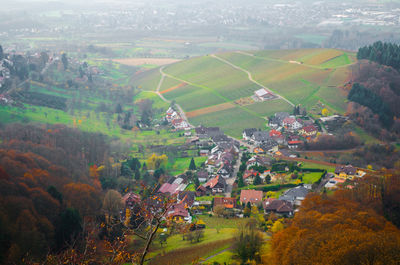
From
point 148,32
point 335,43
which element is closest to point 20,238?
point 335,43

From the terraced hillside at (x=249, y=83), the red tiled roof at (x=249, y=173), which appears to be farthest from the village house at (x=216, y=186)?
the terraced hillside at (x=249, y=83)

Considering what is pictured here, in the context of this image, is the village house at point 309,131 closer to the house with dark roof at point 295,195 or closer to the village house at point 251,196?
the house with dark roof at point 295,195

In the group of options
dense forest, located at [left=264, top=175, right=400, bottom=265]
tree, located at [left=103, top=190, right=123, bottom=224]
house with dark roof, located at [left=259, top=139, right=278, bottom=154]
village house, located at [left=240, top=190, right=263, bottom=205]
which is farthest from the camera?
house with dark roof, located at [left=259, top=139, right=278, bottom=154]

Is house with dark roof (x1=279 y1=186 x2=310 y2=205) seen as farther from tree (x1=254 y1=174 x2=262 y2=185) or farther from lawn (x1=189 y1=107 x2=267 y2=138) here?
lawn (x1=189 y1=107 x2=267 y2=138)

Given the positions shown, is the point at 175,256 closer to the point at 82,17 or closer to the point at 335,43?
the point at 335,43

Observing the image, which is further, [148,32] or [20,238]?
[148,32]

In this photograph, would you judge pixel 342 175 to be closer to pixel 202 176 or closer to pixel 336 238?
pixel 202 176

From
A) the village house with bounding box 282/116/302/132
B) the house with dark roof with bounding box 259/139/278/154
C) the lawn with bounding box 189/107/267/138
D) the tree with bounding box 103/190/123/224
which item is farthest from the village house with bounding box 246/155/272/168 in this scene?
the tree with bounding box 103/190/123/224
